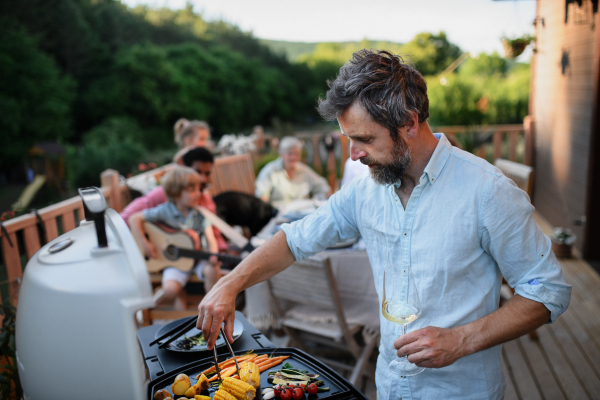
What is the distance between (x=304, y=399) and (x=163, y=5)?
1204 inches

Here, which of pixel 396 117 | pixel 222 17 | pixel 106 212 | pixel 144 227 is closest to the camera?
pixel 106 212

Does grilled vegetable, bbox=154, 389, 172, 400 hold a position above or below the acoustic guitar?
above

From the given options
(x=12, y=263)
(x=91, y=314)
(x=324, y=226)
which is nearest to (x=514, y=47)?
(x=324, y=226)

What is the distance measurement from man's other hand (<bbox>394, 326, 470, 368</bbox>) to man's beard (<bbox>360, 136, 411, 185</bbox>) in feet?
1.29

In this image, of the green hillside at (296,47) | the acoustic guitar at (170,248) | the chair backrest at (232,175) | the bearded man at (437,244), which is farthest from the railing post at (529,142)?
the green hillside at (296,47)

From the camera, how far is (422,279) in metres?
1.17

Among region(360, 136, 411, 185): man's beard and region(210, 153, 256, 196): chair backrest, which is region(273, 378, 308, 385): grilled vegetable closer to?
region(360, 136, 411, 185): man's beard

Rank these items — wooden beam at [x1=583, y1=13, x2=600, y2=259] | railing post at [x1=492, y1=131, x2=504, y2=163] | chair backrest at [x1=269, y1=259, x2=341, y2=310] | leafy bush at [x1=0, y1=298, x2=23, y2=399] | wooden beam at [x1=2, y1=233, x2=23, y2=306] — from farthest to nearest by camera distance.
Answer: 1. railing post at [x1=492, y1=131, x2=504, y2=163]
2. wooden beam at [x1=583, y1=13, x2=600, y2=259]
3. chair backrest at [x1=269, y1=259, x2=341, y2=310]
4. wooden beam at [x1=2, y1=233, x2=23, y2=306]
5. leafy bush at [x1=0, y1=298, x2=23, y2=399]

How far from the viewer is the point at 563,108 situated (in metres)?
5.76

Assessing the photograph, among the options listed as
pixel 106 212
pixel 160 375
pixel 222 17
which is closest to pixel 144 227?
pixel 160 375

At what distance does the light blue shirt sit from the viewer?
3.51 feet

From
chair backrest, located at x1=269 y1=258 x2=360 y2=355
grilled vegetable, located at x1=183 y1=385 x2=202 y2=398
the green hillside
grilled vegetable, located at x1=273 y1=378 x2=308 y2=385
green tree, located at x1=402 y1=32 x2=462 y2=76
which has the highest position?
the green hillside

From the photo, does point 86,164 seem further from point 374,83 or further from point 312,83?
point 312,83

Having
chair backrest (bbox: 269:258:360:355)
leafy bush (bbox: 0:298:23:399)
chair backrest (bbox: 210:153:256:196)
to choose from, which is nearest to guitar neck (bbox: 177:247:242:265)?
chair backrest (bbox: 269:258:360:355)
